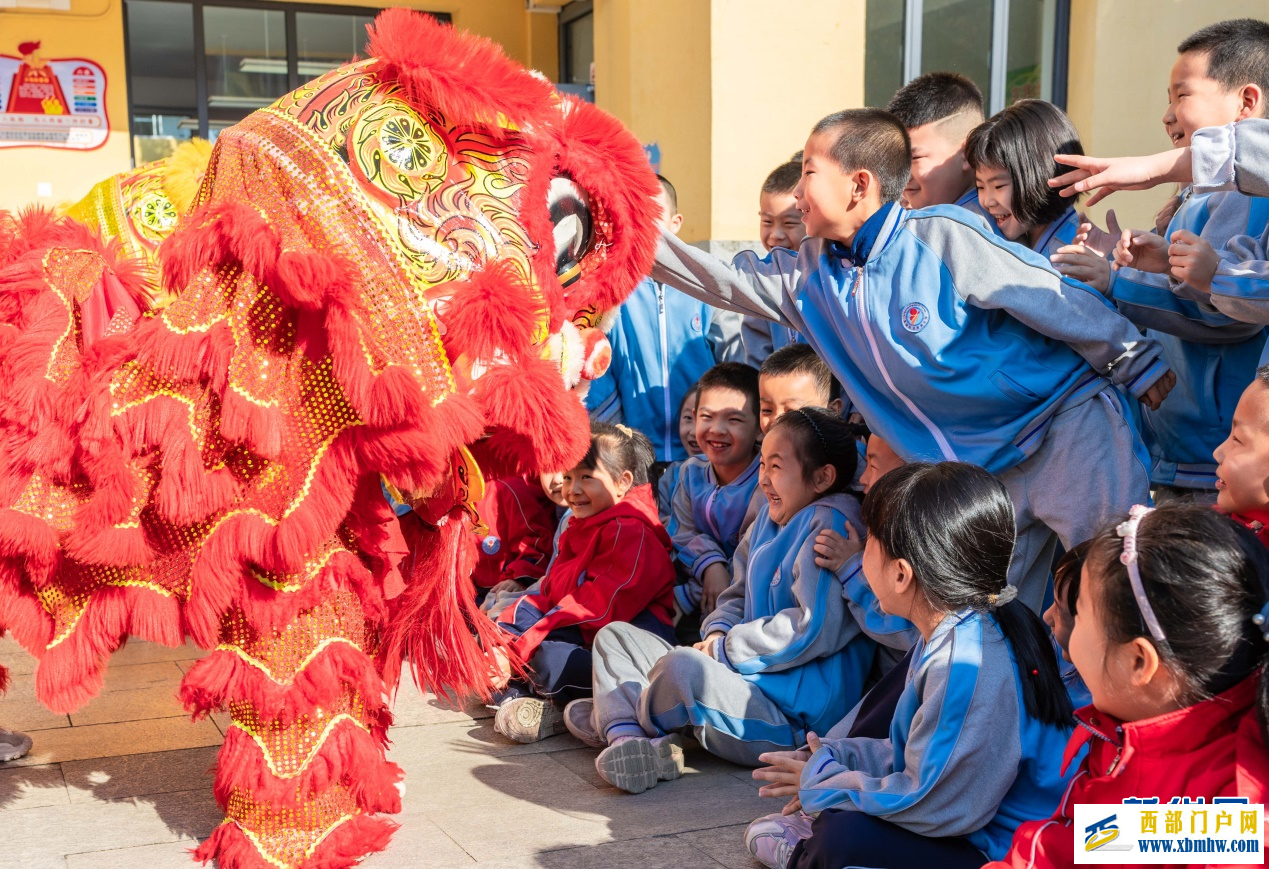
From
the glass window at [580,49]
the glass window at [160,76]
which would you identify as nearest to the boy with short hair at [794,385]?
the glass window at [580,49]

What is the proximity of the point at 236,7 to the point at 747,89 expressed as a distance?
5.65 m

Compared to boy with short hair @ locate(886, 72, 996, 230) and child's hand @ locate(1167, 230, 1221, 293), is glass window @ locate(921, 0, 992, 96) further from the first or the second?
child's hand @ locate(1167, 230, 1221, 293)

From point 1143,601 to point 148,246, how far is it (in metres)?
2.50

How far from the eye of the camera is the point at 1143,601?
155 centimetres

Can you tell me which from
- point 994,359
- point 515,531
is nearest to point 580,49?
point 515,531

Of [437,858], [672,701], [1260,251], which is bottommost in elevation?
[437,858]

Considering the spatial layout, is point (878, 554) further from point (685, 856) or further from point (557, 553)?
point (557, 553)

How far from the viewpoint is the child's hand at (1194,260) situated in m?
2.36

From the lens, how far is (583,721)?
3.08m

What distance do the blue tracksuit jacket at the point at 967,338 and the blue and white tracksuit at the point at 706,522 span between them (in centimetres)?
77

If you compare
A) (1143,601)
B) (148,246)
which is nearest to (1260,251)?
(1143,601)

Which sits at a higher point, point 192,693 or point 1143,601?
point 1143,601

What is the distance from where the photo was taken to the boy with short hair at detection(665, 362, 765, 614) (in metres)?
3.51

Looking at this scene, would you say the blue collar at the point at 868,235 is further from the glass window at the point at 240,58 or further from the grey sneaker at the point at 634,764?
the glass window at the point at 240,58
